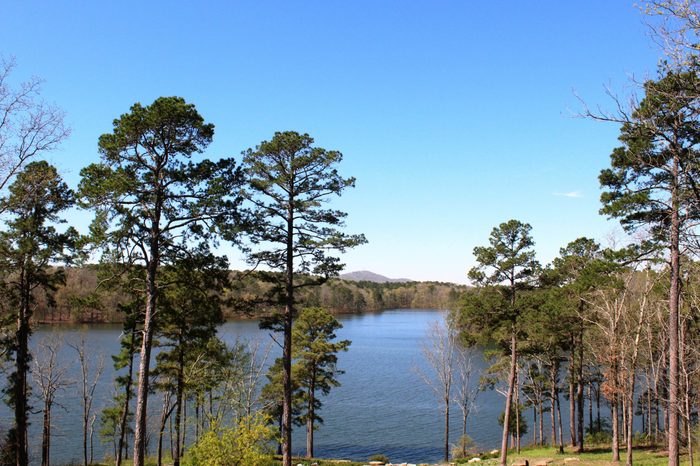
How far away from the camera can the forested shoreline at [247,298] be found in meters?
15.9

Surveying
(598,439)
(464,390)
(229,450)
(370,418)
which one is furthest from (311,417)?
(229,450)

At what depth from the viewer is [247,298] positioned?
653 inches

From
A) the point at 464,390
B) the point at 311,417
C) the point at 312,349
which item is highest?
the point at 312,349

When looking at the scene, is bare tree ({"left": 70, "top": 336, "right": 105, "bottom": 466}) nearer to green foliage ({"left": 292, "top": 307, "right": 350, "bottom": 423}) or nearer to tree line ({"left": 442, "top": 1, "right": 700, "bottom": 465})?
green foliage ({"left": 292, "top": 307, "right": 350, "bottom": 423})

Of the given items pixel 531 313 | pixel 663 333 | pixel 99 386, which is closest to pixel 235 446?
pixel 531 313

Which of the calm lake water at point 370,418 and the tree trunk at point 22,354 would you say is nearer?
the tree trunk at point 22,354

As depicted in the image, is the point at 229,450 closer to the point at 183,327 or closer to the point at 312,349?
the point at 183,327

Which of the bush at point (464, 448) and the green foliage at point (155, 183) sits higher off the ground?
the green foliage at point (155, 183)

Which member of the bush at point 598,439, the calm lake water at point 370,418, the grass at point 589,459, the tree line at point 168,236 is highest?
the tree line at point 168,236

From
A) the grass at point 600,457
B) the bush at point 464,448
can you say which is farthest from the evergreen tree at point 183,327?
the bush at point 464,448

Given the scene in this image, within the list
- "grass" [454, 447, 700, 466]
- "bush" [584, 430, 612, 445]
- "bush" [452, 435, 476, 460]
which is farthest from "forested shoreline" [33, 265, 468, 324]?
"bush" [584, 430, 612, 445]

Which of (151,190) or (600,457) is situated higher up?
(151,190)

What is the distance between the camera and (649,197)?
496 inches

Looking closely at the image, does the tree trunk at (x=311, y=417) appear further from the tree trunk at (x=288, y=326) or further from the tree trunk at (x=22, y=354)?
the tree trunk at (x=22, y=354)
